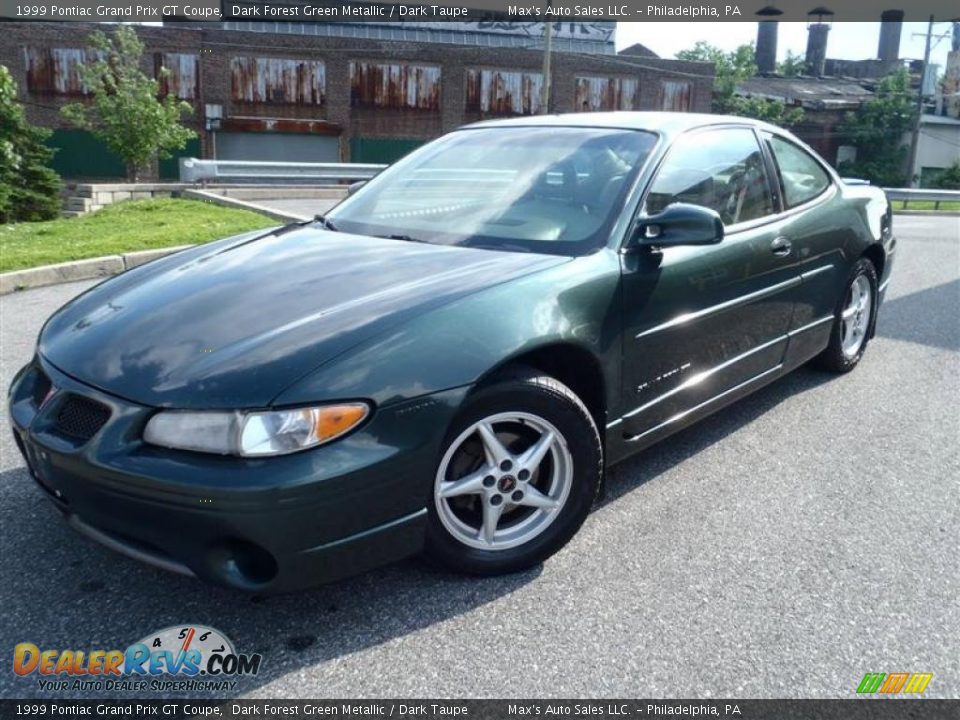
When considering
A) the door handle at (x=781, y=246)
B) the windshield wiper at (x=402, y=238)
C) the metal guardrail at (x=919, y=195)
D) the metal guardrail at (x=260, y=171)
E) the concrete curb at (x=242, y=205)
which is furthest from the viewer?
the metal guardrail at (x=919, y=195)

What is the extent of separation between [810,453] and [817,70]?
6708 cm

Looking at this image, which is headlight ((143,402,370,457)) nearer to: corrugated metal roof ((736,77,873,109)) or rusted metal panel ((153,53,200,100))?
rusted metal panel ((153,53,200,100))

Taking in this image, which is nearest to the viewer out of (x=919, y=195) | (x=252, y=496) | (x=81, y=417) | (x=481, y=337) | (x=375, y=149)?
(x=252, y=496)

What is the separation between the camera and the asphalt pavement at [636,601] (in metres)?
2.29

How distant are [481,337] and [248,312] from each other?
2.45ft

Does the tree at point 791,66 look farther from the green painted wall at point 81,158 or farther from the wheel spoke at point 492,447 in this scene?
the wheel spoke at point 492,447

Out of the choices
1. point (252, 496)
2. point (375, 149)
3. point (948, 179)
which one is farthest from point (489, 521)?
point (948, 179)

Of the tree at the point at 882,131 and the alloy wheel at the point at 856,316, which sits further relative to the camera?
the tree at the point at 882,131

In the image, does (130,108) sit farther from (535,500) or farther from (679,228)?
(535,500)

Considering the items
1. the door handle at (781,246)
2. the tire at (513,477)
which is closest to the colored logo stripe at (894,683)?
the tire at (513,477)

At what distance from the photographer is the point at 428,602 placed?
8.58 ft

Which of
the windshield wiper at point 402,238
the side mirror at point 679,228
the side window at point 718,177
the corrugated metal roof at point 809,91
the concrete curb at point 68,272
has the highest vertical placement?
the corrugated metal roof at point 809,91

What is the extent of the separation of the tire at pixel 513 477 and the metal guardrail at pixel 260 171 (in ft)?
48.4

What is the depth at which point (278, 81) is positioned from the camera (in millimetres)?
37750
